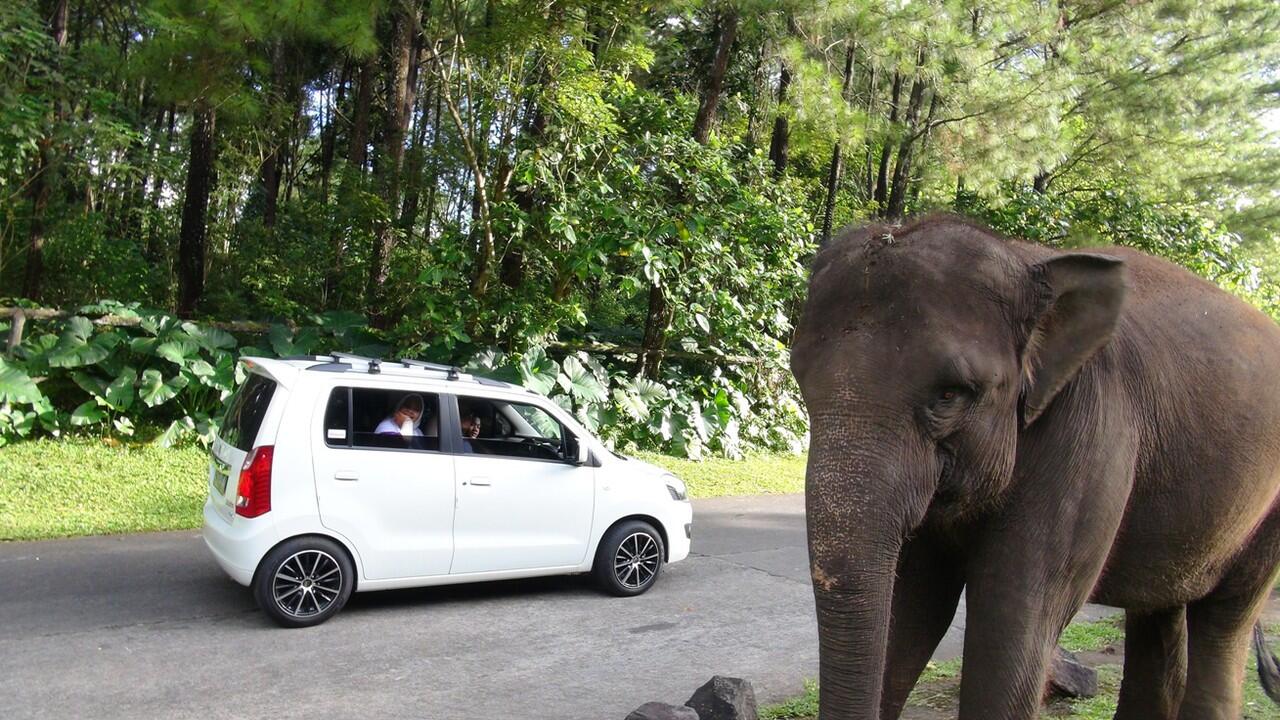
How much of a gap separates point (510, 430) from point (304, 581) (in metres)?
2.03

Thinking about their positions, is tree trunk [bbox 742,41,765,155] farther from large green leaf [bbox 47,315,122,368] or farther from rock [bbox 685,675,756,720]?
rock [bbox 685,675,756,720]

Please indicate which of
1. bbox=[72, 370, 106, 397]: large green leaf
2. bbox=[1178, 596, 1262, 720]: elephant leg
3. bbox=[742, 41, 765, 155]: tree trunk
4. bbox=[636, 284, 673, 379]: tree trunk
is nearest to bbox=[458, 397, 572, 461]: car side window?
bbox=[1178, 596, 1262, 720]: elephant leg

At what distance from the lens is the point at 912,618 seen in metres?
3.81

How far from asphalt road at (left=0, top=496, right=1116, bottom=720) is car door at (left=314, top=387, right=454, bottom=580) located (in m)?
0.54

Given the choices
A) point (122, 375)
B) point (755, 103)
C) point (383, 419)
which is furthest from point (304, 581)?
point (755, 103)

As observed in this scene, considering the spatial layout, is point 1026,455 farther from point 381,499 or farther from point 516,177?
point 516,177

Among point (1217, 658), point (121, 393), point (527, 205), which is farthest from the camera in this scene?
point (527, 205)

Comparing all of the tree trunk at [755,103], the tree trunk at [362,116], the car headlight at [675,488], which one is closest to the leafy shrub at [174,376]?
the car headlight at [675,488]

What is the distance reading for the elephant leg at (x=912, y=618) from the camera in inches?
150

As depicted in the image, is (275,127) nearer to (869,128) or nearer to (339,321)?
(339,321)

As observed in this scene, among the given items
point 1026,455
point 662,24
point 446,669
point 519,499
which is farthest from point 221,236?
point 1026,455

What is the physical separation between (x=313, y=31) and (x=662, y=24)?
1042 centimetres

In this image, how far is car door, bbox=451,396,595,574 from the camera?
300 inches

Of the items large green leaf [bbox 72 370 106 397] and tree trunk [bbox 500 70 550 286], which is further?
tree trunk [bbox 500 70 550 286]
